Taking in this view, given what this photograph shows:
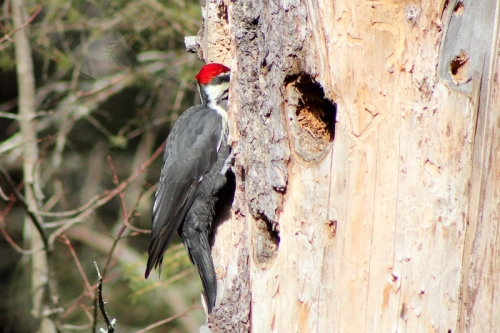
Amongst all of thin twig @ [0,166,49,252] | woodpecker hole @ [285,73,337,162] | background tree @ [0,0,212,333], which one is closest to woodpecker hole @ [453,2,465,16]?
woodpecker hole @ [285,73,337,162]

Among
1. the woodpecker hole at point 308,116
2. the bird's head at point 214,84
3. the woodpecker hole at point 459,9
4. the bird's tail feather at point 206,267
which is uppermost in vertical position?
the bird's head at point 214,84

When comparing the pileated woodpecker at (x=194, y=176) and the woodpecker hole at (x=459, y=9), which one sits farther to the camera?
the pileated woodpecker at (x=194, y=176)

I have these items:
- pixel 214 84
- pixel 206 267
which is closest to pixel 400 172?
pixel 206 267

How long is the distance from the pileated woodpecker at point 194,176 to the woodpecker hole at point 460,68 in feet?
5.17

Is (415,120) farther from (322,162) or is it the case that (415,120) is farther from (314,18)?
(314,18)

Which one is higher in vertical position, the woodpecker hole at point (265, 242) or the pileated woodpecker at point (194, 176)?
the pileated woodpecker at point (194, 176)

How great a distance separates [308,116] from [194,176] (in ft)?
4.74

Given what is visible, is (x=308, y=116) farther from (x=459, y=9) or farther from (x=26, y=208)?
(x=26, y=208)

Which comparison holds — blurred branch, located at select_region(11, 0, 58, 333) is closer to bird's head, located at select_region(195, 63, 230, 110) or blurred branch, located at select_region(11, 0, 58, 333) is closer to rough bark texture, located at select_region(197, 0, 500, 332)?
bird's head, located at select_region(195, 63, 230, 110)

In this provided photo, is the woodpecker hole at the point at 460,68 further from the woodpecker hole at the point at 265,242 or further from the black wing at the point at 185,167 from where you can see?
the black wing at the point at 185,167

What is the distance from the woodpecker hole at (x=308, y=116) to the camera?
6.80 ft

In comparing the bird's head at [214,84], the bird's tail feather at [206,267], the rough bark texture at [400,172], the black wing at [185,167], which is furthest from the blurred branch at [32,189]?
the rough bark texture at [400,172]

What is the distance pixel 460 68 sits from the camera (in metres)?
1.82

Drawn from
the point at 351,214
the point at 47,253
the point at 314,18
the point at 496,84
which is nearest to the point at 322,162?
the point at 351,214
